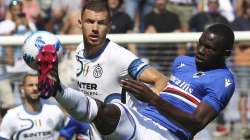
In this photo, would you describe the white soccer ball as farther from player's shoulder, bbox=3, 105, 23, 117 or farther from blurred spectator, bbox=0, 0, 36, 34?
blurred spectator, bbox=0, 0, 36, 34

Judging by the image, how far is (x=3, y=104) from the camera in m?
11.0

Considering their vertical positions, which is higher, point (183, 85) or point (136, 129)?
point (183, 85)

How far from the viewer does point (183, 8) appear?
42.3 ft

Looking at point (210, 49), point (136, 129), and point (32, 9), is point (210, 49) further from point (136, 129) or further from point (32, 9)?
point (32, 9)

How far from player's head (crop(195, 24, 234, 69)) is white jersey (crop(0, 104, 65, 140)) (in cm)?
337

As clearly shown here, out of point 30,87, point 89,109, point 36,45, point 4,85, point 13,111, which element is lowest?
point 13,111

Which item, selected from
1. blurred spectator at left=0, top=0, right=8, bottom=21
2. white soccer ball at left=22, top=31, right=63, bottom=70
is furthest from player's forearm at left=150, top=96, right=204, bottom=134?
blurred spectator at left=0, top=0, right=8, bottom=21

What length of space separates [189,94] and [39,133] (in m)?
3.32

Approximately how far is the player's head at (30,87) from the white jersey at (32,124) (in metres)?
0.15

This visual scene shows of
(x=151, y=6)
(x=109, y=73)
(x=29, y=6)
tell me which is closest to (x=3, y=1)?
(x=29, y=6)

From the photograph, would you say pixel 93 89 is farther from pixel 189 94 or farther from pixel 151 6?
pixel 151 6

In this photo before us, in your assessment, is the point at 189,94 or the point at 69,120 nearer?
the point at 189,94

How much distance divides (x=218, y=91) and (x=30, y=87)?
11.9ft

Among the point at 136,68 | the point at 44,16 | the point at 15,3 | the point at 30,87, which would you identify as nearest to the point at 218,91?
the point at 136,68
